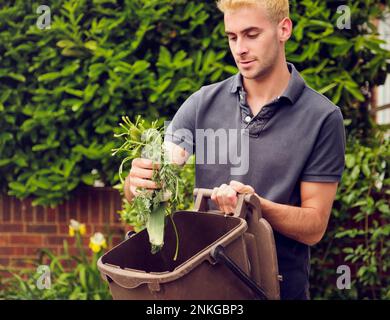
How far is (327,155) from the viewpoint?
2588 mm

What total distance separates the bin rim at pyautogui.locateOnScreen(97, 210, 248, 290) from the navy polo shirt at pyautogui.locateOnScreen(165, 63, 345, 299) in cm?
39

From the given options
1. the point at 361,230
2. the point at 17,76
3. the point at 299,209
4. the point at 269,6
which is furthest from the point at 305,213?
the point at 17,76

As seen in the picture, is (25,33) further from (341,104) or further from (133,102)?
(341,104)

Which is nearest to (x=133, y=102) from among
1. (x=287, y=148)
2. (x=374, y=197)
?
(x=374, y=197)

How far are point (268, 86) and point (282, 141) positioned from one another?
234 mm

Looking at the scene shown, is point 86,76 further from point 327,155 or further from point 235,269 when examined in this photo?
point 235,269

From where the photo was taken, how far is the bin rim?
2.05 m

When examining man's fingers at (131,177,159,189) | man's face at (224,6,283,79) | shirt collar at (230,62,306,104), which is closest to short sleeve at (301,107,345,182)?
shirt collar at (230,62,306,104)

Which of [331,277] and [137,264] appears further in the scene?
[331,277]

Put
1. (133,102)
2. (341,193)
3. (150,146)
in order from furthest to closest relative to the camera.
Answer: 1. (133,102)
2. (341,193)
3. (150,146)

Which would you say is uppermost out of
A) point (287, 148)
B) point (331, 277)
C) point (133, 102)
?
point (133, 102)

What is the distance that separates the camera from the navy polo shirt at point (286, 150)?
2.58 metres

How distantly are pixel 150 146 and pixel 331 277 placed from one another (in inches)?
110
